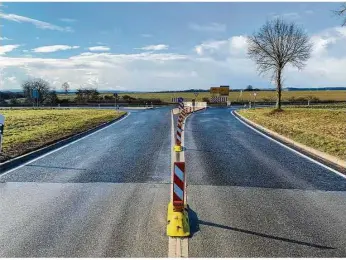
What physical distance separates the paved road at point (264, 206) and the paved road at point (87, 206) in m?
0.76

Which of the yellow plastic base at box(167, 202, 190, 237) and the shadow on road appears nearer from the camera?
the shadow on road

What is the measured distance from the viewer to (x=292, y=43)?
37000 mm

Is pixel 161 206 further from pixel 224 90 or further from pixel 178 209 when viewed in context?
pixel 224 90

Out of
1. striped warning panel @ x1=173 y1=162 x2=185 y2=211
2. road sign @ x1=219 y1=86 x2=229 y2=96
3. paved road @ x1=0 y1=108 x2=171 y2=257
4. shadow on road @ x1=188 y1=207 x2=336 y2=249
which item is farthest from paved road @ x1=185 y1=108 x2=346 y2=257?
road sign @ x1=219 y1=86 x2=229 y2=96

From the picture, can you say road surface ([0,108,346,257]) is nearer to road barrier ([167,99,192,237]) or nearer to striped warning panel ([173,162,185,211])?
road barrier ([167,99,192,237])

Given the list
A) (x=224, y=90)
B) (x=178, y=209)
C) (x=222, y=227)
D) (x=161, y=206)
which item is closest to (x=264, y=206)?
(x=222, y=227)

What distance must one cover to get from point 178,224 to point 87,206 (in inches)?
81.7

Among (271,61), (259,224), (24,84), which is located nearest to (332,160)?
(259,224)

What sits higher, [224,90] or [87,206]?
[224,90]

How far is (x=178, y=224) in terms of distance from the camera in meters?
5.89

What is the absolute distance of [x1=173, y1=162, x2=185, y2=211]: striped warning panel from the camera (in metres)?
6.39

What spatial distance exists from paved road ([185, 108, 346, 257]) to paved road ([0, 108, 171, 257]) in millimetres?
764

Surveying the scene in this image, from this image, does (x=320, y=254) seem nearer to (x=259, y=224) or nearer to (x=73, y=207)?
(x=259, y=224)

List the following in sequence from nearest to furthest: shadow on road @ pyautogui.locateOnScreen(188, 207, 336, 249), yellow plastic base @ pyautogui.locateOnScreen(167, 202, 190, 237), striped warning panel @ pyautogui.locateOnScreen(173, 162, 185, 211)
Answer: shadow on road @ pyautogui.locateOnScreen(188, 207, 336, 249) → yellow plastic base @ pyautogui.locateOnScreen(167, 202, 190, 237) → striped warning panel @ pyautogui.locateOnScreen(173, 162, 185, 211)
